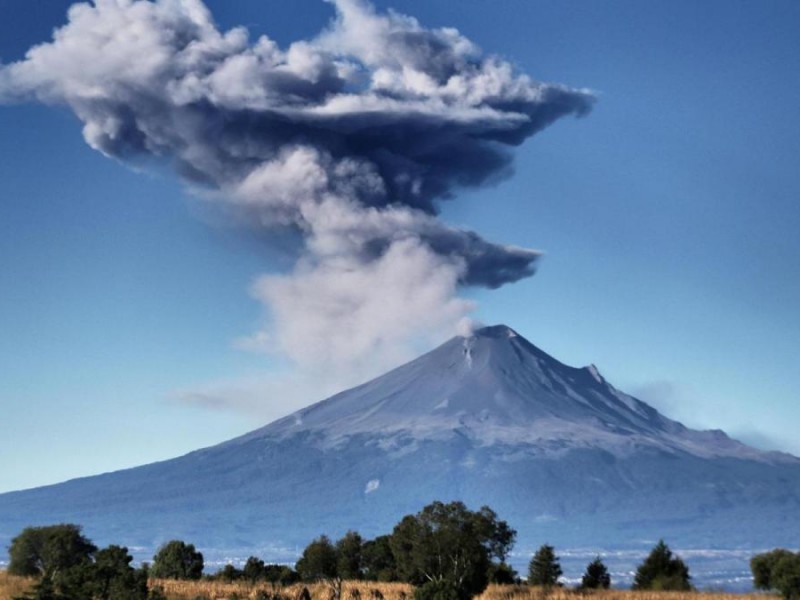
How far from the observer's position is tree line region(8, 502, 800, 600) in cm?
3906

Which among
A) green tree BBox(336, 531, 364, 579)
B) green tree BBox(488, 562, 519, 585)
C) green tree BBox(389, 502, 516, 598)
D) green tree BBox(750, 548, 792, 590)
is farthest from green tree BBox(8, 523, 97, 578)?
green tree BBox(750, 548, 792, 590)

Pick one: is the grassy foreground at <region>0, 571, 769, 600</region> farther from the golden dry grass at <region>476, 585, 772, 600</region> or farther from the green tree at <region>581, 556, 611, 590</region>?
the green tree at <region>581, 556, 611, 590</region>

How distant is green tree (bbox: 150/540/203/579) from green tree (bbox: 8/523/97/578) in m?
3.13

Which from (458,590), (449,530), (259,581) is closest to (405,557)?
(449,530)

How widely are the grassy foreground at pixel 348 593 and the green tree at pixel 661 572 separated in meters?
9.63

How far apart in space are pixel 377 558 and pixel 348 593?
1864 centimetres

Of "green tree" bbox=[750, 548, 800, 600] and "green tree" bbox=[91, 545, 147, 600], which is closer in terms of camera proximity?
"green tree" bbox=[91, 545, 147, 600]

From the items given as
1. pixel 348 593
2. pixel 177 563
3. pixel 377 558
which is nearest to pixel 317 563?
pixel 377 558

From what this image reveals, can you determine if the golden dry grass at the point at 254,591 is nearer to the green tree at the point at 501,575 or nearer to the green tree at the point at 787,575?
the green tree at the point at 501,575

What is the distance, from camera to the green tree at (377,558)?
59500 mm

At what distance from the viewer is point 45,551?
5456 cm

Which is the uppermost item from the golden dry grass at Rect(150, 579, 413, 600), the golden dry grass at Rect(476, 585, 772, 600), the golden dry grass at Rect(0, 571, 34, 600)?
the golden dry grass at Rect(0, 571, 34, 600)

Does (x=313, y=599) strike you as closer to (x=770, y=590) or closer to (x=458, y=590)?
(x=458, y=590)

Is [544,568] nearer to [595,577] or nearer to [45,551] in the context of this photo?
[595,577]
